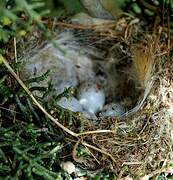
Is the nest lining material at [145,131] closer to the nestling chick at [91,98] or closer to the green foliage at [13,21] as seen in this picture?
the nestling chick at [91,98]

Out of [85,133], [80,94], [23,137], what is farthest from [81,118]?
[80,94]

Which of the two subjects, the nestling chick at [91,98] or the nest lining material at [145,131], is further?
the nestling chick at [91,98]

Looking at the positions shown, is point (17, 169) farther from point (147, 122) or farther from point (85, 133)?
point (147, 122)

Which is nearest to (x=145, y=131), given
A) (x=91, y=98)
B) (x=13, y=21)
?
(x=91, y=98)

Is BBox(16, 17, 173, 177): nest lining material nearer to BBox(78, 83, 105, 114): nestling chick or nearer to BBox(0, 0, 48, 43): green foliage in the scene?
BBox(78, 83, 105, 114): nestling chick

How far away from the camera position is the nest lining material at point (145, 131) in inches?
60.2

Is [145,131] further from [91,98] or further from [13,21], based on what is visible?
[13,21]

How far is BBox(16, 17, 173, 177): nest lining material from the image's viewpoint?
1.53 metres

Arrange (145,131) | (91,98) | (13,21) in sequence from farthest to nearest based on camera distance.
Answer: (91,98), (145,131), (13,21)

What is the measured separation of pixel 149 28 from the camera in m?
1.80

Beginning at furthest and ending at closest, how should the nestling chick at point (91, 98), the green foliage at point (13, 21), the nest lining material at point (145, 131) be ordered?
1. the nestling chick at point (91, 98)
2. the nest lining material at point (145, 131)
3. the green foliage at point (13, 21)

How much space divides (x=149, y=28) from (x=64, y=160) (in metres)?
0.58

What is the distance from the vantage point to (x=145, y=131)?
63.1 inches

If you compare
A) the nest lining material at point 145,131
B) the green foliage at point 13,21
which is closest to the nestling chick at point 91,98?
the nest lining material at point 145,131
